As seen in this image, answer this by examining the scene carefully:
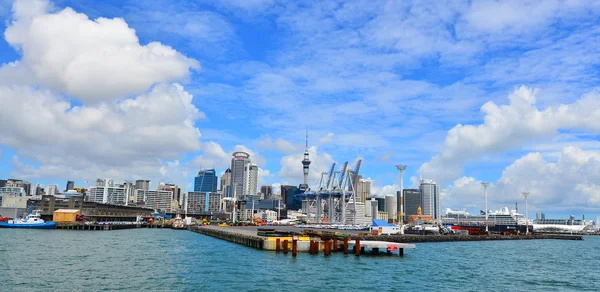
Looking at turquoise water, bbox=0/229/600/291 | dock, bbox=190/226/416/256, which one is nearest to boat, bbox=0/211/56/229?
turquoise water, bbox=0/229/600/291

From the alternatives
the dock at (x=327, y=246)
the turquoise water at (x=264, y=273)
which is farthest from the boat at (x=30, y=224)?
the dock at (x=327, y=246)

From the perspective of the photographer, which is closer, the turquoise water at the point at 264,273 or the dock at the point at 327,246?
the turquoise water at the point at 264,273

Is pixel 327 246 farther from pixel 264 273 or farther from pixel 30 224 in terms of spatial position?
pixel 30 224

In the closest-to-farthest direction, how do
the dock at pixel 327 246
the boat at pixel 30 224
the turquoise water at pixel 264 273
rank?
the turquoise water at pixel 264 273 < the dock at pixel 327 246 < the boat at pixel 30 224

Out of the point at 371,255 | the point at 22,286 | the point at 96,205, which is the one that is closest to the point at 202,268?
the point at 22,286

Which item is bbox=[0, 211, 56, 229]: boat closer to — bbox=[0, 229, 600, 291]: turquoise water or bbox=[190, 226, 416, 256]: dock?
bbox=[0, 229, 600, 291]: turquoise water

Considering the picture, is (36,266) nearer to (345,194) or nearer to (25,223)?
(25,223)

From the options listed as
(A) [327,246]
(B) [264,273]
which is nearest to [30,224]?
(A) [327,246]

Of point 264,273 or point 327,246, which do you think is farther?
point 327,246

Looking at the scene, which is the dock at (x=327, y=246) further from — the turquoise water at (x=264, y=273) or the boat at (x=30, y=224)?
the boat at (x=30, y=224)

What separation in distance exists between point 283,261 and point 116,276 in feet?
62.9

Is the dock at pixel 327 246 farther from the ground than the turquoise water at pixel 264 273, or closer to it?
farther from the ground

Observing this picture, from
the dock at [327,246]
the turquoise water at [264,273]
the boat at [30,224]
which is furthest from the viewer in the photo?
the boat at [30,224]

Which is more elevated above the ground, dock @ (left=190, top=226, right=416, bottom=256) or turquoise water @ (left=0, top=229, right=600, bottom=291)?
dock @ (left=190, top=226, right=416, bottom=256)
